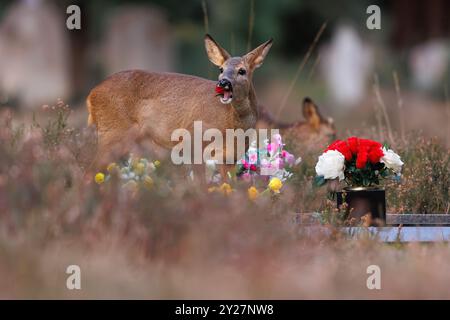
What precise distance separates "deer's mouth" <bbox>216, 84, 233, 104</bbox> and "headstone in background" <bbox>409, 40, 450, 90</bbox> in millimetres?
15990

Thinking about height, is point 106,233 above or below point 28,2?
below

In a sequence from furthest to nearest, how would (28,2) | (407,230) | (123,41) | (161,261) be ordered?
(123,41) < (28,2) < (407,230) < (161,261)

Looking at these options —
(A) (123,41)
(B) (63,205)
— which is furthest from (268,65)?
(B) (63,205)

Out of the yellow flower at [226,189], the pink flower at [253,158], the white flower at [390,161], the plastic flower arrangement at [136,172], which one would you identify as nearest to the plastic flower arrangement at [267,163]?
the pink flower at [253,158]

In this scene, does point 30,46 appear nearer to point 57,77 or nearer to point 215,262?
point 57,77

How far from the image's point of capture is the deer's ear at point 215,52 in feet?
28.8

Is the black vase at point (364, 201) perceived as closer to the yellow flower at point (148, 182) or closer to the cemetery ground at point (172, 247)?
the cemetery ground at point (172, 247)

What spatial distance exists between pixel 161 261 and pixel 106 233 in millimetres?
419

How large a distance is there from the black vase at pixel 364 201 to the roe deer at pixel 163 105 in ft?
4.11

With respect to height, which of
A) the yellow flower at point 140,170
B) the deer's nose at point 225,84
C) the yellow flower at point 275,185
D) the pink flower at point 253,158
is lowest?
the yellow flower at point 275,185

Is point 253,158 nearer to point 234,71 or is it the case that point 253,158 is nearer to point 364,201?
point 234,71

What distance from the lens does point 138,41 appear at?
2814 centimetres

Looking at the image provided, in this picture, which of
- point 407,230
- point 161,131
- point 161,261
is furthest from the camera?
point 161,131
